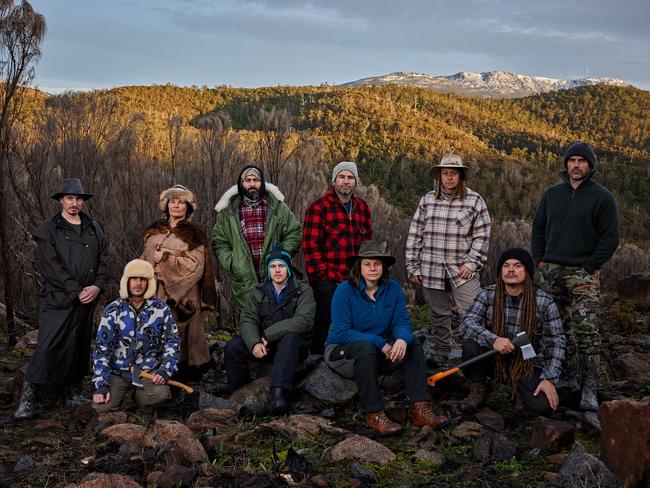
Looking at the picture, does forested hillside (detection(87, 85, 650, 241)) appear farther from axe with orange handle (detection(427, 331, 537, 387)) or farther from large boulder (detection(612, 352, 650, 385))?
axe with orange handle (detection(427, 331, 537, 387))

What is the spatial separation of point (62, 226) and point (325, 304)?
2382 millimetres

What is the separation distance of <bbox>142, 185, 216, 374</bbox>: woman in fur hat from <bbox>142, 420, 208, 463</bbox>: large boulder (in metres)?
1.51

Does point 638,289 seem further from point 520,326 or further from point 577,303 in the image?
point 520,326

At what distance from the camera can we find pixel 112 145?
920 cm

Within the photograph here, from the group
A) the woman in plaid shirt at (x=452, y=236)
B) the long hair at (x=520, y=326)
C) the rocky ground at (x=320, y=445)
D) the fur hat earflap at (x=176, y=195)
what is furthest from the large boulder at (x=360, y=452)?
the fur hat earflap at (x=176, y=195)

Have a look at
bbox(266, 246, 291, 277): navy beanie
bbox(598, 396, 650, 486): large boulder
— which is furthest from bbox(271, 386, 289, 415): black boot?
bbox(598, 396, 650, 486): large boulder

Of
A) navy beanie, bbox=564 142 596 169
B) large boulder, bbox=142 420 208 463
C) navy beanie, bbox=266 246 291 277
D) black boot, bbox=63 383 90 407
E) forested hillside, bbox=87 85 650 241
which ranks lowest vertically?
black boot, bbox=63 383 90 407

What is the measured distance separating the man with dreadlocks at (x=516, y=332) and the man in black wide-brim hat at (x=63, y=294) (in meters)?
3.22

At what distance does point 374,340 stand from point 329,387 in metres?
0.74

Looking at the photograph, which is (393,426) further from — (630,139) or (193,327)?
(630,139)

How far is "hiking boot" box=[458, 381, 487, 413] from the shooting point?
16.0 ft

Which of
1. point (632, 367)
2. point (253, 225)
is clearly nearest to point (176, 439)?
point (253, 225)

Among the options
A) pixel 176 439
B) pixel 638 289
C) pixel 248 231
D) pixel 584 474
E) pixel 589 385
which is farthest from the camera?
pixel 638 289

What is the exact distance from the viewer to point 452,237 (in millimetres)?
5484
